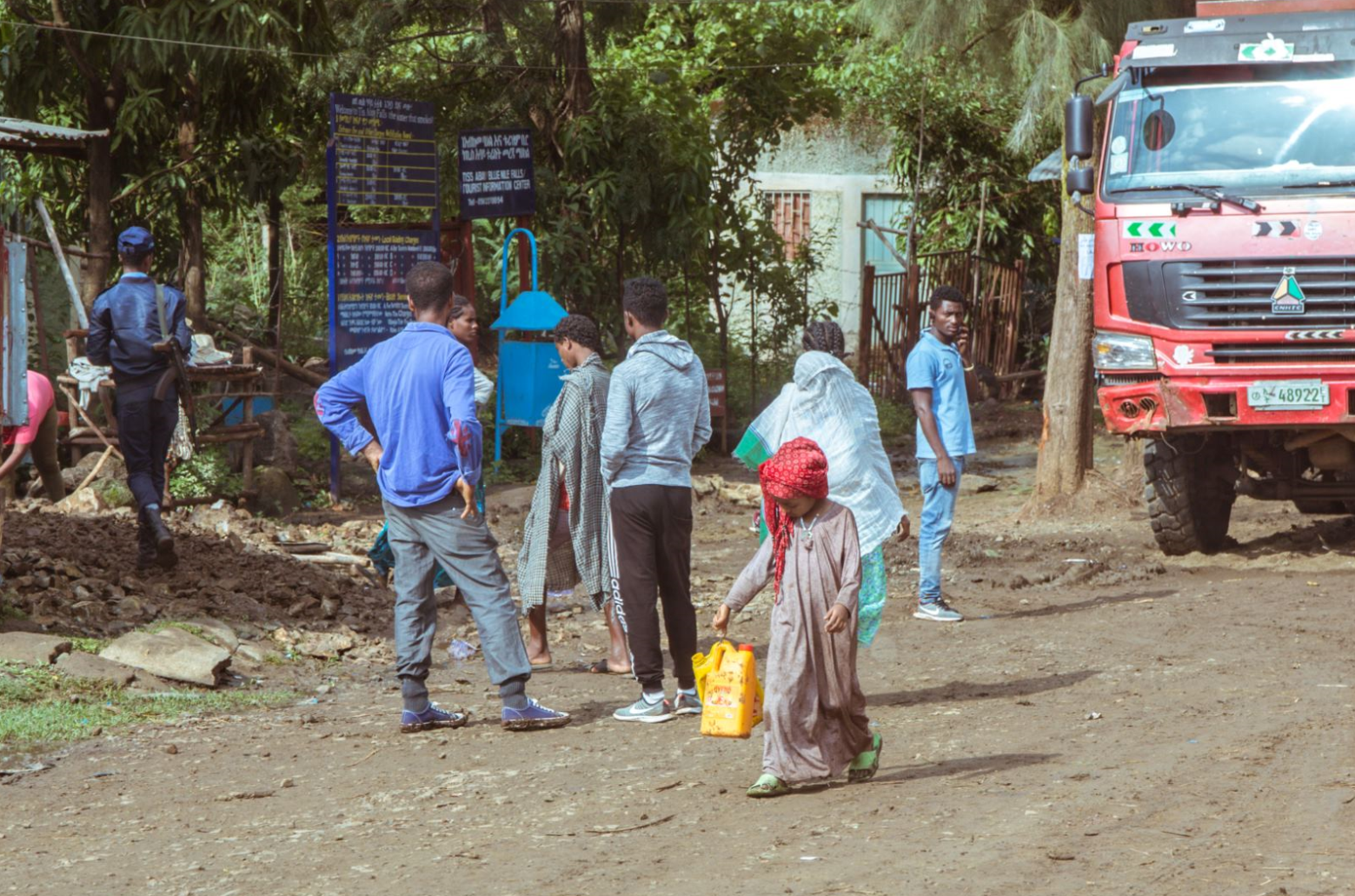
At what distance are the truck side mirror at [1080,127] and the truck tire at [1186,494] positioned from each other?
1.90 m

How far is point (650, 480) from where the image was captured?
6.42 meters

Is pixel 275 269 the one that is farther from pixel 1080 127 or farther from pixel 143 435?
pixel 1080 127

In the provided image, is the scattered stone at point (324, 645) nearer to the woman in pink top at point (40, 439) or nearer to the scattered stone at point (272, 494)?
the woman in pink top at point (40, 439)

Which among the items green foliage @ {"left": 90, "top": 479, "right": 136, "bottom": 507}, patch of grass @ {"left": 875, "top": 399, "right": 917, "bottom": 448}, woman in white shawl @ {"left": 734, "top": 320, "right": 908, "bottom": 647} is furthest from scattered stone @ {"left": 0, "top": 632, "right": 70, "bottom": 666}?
patch of grass @ {"left": 875, "top": 399, "right": 917, "bottom": 448}

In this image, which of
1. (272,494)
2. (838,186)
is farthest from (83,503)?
(838,186)

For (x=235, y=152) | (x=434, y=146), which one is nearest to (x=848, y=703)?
(x=434, y=146)

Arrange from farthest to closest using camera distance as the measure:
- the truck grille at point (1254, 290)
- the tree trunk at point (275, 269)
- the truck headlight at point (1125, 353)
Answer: the tree trunk at point (275, 269)
the truck headlight at point (1125, 353)
the truck grille at point (1254, 290)

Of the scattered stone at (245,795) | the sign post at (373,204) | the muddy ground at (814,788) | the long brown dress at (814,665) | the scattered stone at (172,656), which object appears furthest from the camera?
the sign post at (373,204)

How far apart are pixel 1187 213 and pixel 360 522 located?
608cm

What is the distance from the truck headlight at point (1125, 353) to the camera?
9664mm

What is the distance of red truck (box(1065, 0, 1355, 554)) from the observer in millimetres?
9305

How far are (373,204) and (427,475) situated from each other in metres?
6.83

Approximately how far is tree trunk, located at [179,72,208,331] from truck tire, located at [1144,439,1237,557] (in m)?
7.69

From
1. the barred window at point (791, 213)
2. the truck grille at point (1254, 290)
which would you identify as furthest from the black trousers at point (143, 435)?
the barred window at point (791, 213)
